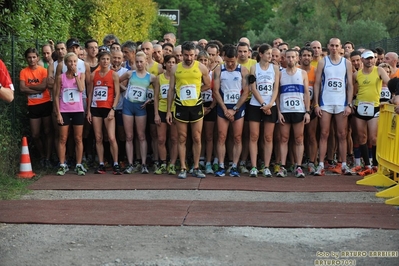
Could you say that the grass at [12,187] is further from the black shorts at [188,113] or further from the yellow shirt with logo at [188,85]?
the yellow shirt with logo at [188,85]

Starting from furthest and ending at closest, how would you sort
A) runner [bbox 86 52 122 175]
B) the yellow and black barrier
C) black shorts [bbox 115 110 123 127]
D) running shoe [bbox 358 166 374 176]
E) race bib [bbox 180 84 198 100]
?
black shorts [bbox 115 110 123 127] < runner [bbox 86 52 122 175] < running shoe [bbox 358 166 374 176] < race bib [bbox 180 84 198 100] < the yellow and black barrier

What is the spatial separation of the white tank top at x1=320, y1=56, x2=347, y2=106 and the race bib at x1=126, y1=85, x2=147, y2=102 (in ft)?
10.1

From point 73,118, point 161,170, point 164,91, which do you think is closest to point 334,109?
point 164,91

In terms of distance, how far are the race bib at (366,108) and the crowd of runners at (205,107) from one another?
0.02 metres

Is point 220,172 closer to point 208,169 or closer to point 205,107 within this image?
point 208,169

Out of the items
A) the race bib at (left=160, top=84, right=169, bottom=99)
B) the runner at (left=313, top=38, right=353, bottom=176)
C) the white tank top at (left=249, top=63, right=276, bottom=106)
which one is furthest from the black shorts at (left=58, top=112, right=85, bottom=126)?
the runner at (left=313, top=38, right=353, bottom=176)

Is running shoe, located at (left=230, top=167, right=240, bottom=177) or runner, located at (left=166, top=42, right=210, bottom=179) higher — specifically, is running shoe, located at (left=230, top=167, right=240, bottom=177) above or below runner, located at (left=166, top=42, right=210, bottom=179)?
below

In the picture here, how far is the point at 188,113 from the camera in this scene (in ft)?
40.6

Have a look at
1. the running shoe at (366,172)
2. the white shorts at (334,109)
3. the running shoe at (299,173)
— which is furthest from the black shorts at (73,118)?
the running shoe at (366,172)

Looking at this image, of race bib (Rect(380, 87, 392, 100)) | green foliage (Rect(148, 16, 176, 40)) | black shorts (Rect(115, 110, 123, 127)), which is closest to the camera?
race bib (Rect(380, 87, 392, 100))

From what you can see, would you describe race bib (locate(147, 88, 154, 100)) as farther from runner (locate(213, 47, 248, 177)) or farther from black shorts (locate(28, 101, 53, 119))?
black shorts (locate(28, 101, 53, 119))

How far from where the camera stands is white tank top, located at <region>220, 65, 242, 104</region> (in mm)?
12617

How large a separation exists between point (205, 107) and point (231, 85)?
2.51 ft

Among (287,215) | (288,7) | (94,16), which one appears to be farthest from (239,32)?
(287,215)
